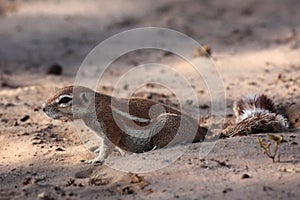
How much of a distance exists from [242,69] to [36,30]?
456 cm

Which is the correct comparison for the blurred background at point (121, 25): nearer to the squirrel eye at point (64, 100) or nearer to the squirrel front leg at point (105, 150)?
the squirrel eye at point (64, 100)

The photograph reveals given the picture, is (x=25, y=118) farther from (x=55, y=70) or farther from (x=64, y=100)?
(x=55, y=70)

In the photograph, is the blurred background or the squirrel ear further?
the blurred background

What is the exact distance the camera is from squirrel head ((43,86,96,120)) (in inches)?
235

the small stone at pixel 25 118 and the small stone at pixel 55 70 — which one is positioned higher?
the small stone at pixel 55 70

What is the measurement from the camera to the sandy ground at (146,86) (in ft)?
15.8

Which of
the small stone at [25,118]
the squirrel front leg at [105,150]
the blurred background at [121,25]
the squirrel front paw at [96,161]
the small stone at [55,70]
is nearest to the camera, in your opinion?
the squirrel front paw at [96,161]

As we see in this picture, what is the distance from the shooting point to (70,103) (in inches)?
235

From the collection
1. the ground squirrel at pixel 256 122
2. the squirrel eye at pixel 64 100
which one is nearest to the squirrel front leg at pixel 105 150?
the squirrel eye at pixel 64 100

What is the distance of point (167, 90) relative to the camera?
827 centimetres

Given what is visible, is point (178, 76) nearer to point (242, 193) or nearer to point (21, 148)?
point (21, 148)

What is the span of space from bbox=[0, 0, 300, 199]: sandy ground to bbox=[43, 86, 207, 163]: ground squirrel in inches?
8.2

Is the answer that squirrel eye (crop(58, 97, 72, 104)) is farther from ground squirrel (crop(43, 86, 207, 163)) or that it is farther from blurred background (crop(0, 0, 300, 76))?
blurred background (crop(0, 0, 300, 76))

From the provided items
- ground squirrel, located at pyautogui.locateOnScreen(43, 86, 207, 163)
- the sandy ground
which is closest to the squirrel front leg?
ground squirrel, located at pyautogui.locateOnScreen(43, 86, 207, 163)
